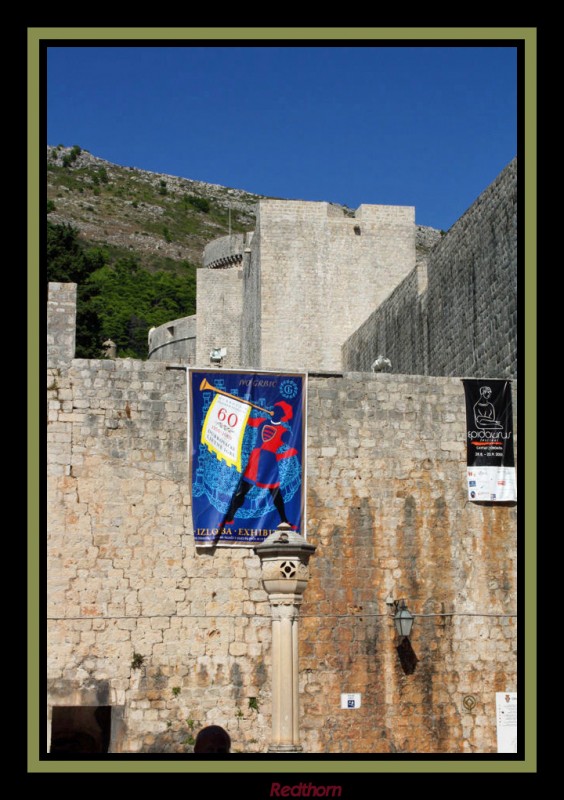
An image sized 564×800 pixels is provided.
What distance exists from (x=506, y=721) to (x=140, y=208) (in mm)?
113969

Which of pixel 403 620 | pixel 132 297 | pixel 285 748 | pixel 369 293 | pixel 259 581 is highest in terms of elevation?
pixel 132 297

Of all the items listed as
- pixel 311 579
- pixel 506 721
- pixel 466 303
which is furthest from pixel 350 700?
pixel 466 303

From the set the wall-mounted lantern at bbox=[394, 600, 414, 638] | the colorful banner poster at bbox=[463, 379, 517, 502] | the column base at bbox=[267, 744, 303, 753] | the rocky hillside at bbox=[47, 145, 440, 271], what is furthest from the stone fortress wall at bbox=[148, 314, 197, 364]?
the rocky hillside at bbox=[47, 145, 440, 271]

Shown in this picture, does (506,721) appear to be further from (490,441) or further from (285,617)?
(285,617)

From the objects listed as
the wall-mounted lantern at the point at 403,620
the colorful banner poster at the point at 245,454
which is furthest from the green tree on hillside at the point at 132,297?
the wall-mounted lantern at the point at 403,620

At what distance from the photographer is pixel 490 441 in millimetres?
17328

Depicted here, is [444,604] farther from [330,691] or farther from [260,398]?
[260,398]

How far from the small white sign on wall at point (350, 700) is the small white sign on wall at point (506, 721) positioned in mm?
1834

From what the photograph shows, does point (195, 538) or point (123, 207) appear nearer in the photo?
point (195, 538)

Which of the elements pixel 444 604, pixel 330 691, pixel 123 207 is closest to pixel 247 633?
pixel 330 691

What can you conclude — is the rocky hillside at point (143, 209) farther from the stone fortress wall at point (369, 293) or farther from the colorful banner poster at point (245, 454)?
the colorful banner poster at point (245, 454)

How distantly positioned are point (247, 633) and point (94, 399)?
360 centimetres
